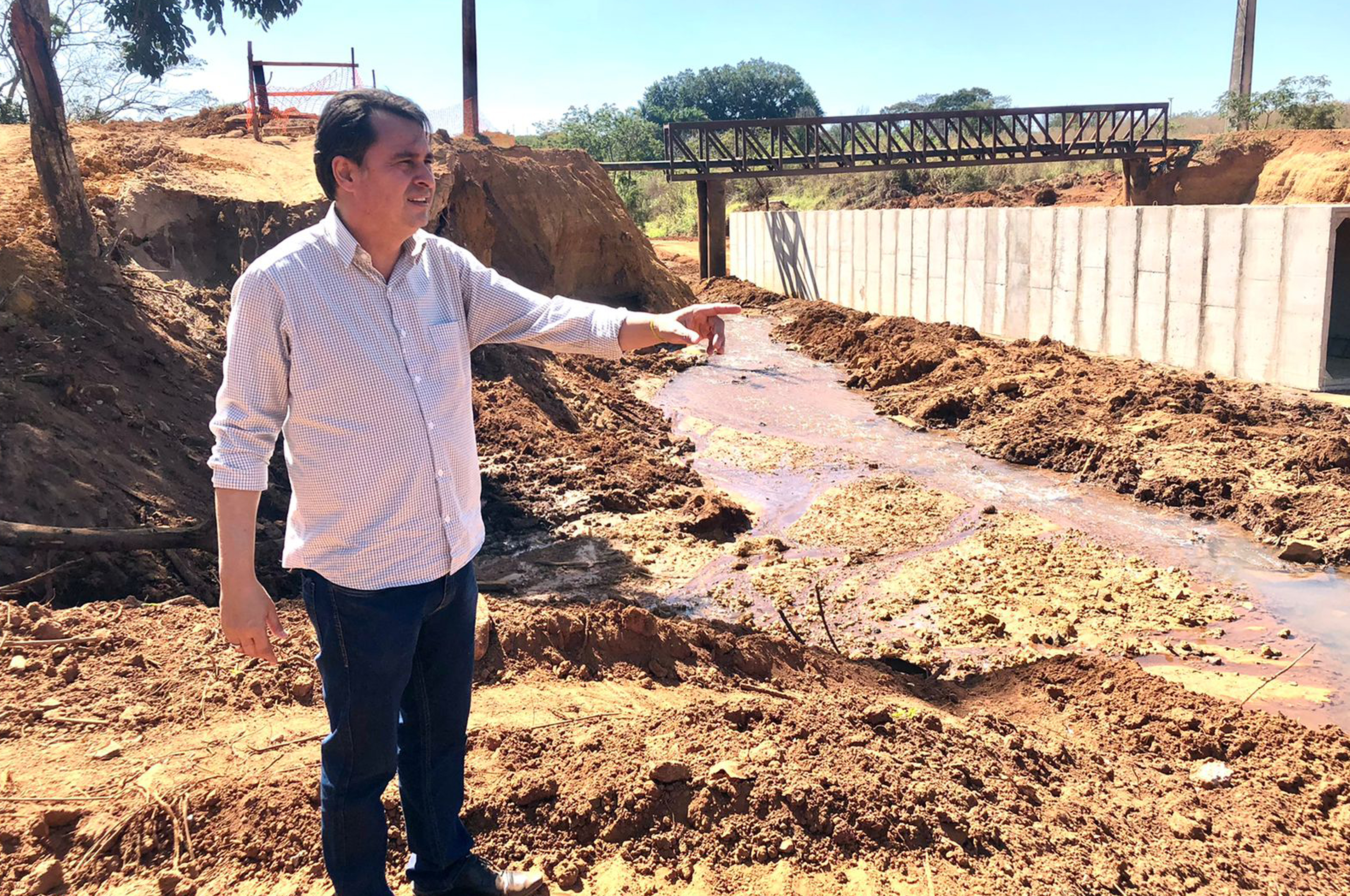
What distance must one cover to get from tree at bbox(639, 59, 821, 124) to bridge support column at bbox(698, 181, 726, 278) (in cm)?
3843

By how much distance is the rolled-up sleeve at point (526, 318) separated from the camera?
2.54 m

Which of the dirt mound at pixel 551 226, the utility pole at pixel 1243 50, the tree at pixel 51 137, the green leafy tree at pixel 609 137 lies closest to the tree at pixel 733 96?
the green leafy tree at pixel 609 137

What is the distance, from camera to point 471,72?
59.8ft

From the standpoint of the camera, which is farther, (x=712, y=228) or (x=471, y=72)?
(x=712, y=228)

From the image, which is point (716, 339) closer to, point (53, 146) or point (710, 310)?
point (710, 310)

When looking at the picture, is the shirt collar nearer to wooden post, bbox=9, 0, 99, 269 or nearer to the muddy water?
the muddy water

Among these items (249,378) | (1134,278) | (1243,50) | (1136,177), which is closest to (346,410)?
(249,378)

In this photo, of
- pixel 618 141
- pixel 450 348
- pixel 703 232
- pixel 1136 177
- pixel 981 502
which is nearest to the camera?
pixel 450 348

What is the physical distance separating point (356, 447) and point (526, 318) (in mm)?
650

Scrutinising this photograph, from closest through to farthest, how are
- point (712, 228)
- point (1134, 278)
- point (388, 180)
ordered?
point (388, 180), point (1134, 278), point (712, 228)

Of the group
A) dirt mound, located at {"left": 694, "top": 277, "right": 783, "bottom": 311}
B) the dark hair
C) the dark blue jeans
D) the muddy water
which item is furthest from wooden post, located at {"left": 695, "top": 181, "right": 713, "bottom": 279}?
the dark blue jeans

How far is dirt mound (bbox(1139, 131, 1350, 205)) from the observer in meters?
22.2

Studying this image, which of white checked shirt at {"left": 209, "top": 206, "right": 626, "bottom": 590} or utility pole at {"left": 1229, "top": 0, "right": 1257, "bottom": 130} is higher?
utility pole at {"left": 1229, "top": 0, "right": 1257, "bottom": 130}

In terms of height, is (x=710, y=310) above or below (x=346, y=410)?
above
